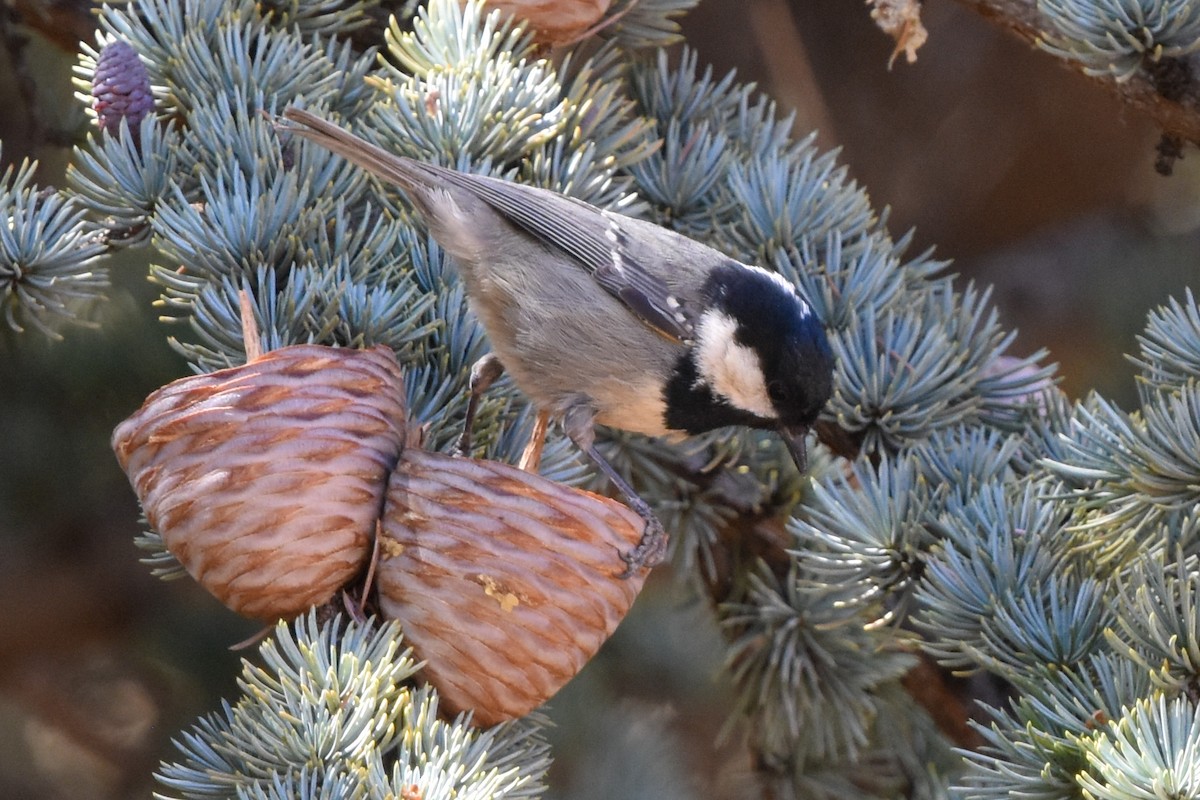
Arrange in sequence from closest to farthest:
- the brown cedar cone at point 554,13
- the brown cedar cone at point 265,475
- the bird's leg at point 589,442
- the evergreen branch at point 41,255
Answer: the brown cedar cone at point 265,475 < the evergreen branch at point 41,255 < the bird's leg at point 589,442 < the brown cedar cone at point 554,13

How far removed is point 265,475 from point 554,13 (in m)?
0.83

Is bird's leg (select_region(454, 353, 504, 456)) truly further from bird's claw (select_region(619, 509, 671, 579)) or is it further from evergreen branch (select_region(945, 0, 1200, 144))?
evergreen branch (select_region(945, 0, 1200, 144))

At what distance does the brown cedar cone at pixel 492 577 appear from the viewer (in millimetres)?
1082

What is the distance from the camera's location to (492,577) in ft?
3.55

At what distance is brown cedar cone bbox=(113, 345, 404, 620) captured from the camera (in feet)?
3.49

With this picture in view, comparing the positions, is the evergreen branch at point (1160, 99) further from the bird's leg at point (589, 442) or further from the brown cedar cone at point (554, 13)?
the bird's leg at point (589, 442)

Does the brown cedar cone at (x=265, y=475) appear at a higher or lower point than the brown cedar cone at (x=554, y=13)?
lower

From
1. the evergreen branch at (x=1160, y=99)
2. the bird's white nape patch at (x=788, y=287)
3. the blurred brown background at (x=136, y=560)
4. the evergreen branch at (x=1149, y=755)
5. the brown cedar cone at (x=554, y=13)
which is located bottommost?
the blurred brown background at (x=136, y=560)

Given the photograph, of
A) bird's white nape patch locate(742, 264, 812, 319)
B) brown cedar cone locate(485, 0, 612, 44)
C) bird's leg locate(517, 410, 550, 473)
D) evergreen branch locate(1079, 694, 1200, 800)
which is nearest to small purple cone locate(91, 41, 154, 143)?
brown cedar cone locate(485, 0, 612, 44)

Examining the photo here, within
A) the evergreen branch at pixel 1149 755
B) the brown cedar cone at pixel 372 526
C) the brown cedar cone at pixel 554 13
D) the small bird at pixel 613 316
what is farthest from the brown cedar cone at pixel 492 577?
the brown cedar cone at pixel 554 13

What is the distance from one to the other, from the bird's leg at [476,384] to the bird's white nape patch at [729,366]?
30 centimetres

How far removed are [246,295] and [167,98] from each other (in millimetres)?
385

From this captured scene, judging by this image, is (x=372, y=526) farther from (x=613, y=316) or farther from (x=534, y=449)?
(x=613, y=316)

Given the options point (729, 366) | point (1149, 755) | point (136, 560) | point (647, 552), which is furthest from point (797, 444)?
point (136, 560)
